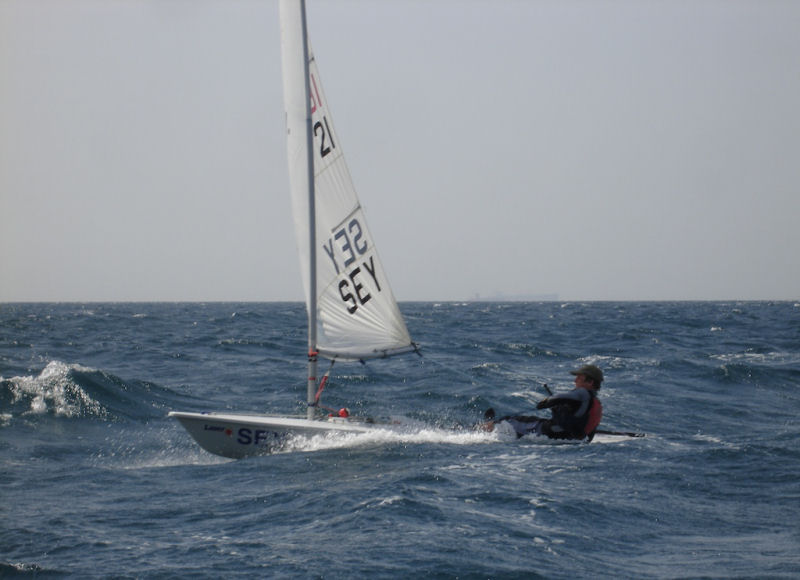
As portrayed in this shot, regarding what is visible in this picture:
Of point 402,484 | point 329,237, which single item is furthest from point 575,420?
point 329,237

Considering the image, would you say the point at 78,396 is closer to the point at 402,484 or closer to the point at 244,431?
the point at 244,431

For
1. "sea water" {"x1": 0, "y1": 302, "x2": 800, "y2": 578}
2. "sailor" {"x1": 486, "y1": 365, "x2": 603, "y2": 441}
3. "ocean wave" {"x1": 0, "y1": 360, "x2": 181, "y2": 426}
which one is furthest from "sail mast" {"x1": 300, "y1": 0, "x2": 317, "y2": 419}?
"ocean wave" {"x1": 0, "y1": 360, "x2": 181, "y2": 426}

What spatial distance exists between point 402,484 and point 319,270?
13.9ft

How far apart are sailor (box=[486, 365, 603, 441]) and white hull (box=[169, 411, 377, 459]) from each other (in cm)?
347

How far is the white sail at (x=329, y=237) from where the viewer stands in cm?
1191

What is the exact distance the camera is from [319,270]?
41.1 feet

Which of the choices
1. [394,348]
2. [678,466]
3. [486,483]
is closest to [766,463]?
[678,466]

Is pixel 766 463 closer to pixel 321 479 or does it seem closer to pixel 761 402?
pixel 321 479

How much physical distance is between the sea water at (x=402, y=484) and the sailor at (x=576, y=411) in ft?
0.85

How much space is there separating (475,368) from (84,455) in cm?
1425

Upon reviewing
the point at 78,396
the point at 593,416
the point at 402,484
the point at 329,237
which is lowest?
the point at 402,484

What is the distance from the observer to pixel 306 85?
1191 centimetres

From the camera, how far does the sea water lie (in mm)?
7113

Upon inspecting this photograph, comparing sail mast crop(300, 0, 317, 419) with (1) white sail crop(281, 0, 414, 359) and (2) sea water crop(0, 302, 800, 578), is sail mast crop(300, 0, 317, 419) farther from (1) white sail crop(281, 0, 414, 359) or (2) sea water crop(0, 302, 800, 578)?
(2) sea water crop(0, 302, 800, 578)
